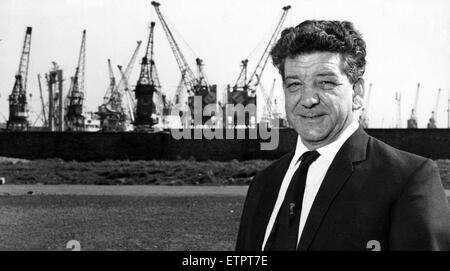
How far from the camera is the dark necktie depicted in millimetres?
2049

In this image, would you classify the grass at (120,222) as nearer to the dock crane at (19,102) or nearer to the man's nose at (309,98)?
the man's nose at (309,98)

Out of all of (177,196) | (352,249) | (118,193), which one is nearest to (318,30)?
(352,249)

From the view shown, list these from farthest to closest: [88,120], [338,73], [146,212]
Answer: [88,120]
[146,212]
[338,73]

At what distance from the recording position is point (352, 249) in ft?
6.38

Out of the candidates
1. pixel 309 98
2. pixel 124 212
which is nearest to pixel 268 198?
pixel 309 98

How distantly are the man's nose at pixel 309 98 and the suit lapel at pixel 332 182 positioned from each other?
0.65 ft

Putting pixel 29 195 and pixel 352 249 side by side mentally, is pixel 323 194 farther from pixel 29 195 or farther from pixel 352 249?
pixel 29 195

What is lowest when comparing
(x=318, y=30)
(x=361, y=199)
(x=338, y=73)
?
(x=361, y=199)

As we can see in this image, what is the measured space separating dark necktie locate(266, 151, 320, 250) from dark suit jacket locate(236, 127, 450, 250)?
0.07 m

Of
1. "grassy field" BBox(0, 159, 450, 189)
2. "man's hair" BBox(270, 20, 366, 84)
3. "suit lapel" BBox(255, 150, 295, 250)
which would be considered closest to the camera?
"man's hair" BBox(270, 20, 366, 84)

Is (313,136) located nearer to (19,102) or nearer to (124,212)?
(124,212)

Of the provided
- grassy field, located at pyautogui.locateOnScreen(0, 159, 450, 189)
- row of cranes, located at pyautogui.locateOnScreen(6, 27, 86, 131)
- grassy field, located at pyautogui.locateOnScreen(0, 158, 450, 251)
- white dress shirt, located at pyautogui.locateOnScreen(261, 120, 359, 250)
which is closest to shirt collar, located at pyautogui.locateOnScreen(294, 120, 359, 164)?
white dress shirt, located at pyautogui.locateOnScreen(261, 120, 359, 250)

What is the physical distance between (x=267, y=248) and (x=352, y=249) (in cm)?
35

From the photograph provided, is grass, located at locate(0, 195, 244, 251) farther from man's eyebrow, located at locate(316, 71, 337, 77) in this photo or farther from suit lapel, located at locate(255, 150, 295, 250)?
man's eyebrow, located at locate(316, 71, 337, 77)
